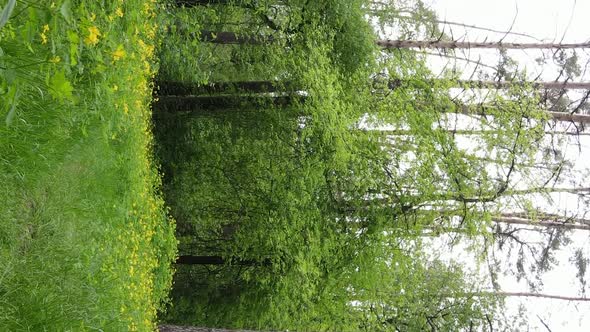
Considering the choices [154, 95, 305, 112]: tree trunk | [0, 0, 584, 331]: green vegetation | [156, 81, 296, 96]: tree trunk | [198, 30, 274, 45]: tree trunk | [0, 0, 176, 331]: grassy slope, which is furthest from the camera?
[154, 95, 305, 112]: tree trunk

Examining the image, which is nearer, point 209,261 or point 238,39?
point 238,39

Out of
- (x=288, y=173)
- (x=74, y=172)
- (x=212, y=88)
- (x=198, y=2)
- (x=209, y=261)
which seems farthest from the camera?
(x=209, y=261)

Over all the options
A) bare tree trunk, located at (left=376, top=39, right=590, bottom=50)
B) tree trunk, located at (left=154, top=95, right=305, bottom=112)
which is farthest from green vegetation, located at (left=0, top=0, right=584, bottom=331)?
bare tree trunk, located at (left=376, top=39, right=590, bottom=50)

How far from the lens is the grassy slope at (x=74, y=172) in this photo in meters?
4.62

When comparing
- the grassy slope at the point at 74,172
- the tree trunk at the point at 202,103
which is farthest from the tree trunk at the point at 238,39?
the grassy slope at the point at 74,172

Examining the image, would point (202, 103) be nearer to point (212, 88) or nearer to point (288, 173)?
point (212, 88)

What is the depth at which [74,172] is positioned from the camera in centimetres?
734

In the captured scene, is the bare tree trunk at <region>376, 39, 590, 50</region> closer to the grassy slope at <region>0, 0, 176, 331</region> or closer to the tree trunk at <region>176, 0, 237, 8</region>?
the tree trunk at <region>176, 0, 237, 8</region>

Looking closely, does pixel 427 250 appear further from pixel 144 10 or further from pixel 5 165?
pixel 5 165

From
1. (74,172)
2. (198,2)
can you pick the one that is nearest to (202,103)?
(198,2)

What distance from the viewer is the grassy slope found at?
4617mm

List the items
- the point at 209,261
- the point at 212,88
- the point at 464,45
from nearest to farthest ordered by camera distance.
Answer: the point at 212,88 → the point at 209,261 → the point at 464,45

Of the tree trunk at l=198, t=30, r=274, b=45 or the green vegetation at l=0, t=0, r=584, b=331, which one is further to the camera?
the tree trunk at l=198, t=30, r=274, b=45

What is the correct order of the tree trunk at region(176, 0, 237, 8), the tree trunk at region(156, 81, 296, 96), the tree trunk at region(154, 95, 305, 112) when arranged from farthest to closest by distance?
the tree trunk at region(154, 95, 305, 112)
the tree trunk at region(156, 81, 296, 96)
the tree trunk at region(176, 0, 237, 8)
